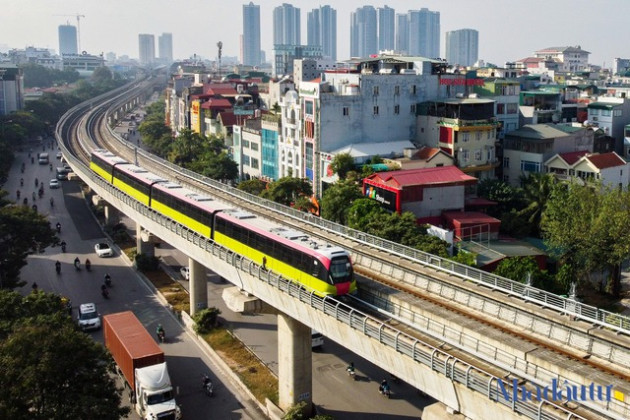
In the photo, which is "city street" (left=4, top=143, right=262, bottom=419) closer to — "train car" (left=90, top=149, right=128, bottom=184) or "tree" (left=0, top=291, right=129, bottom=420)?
"train car" (left=90, top=149, right=128, bottom=184)


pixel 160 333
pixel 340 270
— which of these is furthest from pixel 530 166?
pixel 340 270

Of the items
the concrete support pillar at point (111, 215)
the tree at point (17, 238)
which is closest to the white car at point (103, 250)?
the tree at point (17, 238)

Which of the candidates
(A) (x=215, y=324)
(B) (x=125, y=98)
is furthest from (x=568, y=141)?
(B) (x=125, y=98)

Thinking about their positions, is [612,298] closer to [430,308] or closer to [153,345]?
[430,308]

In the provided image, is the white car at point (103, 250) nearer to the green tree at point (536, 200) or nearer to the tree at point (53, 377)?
the tree at point (53, 377)

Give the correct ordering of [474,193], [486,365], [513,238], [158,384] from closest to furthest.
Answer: [486,365] < [158,384] < [513,238] < [474,193]

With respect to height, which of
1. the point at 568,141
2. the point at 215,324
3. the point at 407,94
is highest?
the point at 407,94
